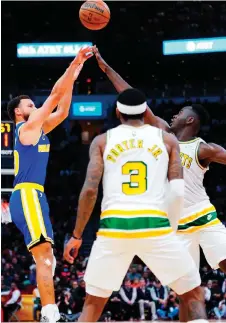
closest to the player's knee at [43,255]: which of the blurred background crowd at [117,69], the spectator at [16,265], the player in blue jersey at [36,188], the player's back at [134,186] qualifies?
the player in blue jersey at [36,188]

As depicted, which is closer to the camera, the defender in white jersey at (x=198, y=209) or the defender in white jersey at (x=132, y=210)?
the defender in white jersey at (x=132, y=210)

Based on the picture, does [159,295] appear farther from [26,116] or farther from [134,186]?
[134,186]

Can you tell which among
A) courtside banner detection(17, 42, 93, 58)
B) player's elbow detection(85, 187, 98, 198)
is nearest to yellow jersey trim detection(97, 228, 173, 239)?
player's elbow detection(85, 187, 98, 198)

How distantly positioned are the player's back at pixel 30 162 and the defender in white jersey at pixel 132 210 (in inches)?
75.1

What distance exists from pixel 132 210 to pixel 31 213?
196cm

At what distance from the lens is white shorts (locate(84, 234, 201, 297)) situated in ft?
16.4

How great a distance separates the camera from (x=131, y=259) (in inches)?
198

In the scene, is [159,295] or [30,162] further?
[159,295]

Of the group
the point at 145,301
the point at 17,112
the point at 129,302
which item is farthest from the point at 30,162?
the point at 145,301

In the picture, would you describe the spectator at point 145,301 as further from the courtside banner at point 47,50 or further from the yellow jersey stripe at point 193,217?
the yellow jersey stripe at point 193,217

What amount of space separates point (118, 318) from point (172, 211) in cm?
1202

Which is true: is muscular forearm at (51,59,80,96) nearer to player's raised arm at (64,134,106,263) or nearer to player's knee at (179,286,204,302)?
player's raised arm at (64,134,106,263)

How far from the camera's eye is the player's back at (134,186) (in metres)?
5.02

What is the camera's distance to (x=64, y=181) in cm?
2428
